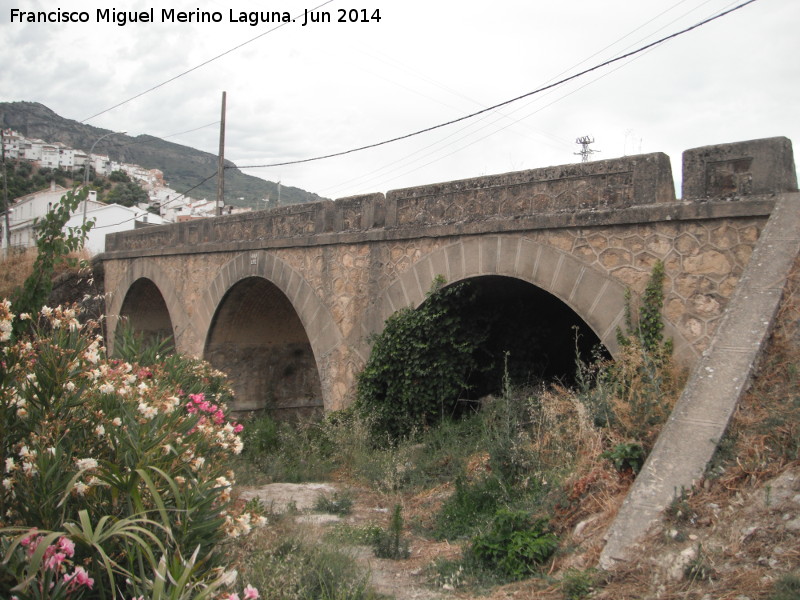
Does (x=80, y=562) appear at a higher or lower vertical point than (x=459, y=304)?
lower

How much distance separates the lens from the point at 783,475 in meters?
3.13

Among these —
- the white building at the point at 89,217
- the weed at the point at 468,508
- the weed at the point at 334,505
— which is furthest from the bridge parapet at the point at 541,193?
the white building at the point at 89,217

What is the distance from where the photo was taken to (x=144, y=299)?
53.1 feet

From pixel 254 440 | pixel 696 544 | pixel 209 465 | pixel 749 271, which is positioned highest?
pixel 749 271

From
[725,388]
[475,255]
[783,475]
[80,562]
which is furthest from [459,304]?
[80,562]

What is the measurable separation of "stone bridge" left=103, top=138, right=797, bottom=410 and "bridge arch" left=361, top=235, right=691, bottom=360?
0.04 feet

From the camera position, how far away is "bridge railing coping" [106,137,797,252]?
15.6 feet

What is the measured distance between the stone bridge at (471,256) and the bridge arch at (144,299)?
4.22 ft

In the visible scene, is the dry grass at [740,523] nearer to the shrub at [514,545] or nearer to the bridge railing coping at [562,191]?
the shrub at [514,545]

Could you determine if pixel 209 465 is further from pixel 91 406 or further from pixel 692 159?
pixel 692 159

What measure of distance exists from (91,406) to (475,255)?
419 cm

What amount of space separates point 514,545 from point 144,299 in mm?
14143

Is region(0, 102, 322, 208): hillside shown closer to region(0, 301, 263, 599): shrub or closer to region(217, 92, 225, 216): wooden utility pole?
region(217, 92, 225, 216): wooden utility pole

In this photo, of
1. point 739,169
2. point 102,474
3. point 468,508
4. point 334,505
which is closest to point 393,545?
point 468,508
